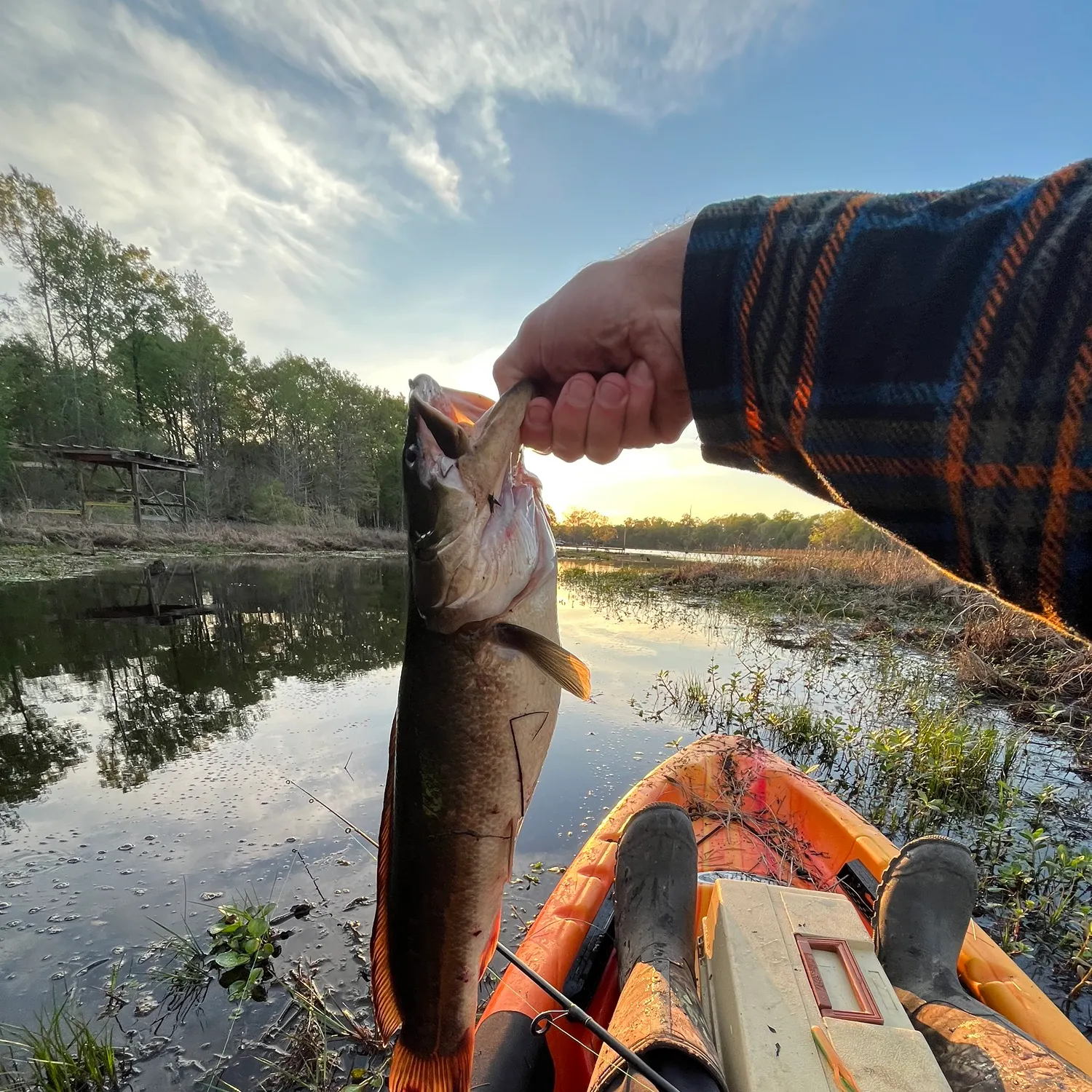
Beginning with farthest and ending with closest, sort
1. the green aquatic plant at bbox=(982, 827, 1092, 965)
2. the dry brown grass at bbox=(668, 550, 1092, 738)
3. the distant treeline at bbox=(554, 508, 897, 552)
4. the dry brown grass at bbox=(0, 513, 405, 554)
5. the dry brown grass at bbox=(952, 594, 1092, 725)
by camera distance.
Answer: the distant treeline at bbox=(554, 508, 897, 552)
the dry brown grass at bbox=(0, 513, 405, 554)
the dry brown grass at bbox=(668, 550, 1092, 738)
the dry brown grass at bbox=(952, 594, 1092, 725)
the green aquatic plant at bbox=(982, 827, 1092, 965)

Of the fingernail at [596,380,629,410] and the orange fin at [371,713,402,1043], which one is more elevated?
the fingernail at [596,380,629,410]

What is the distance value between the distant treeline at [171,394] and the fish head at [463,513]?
32.1 meters

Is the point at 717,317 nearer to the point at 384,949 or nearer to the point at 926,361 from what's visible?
the point at 926,361

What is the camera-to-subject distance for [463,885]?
1683 millimetres

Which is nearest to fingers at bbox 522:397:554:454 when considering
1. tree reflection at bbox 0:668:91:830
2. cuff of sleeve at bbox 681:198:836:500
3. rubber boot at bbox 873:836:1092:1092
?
cuff of sleeve at bbox 681:198:836:500

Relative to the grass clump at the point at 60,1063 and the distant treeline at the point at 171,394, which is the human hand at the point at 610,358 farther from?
the distant treeline at the point at 171,394

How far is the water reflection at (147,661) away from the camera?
6.48 meters

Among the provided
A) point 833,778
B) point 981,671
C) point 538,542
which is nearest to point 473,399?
point 538,542

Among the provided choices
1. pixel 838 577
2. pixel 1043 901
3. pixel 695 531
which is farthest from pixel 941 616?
pixel 695 531

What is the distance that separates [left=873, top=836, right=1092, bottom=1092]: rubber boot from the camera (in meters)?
1.99

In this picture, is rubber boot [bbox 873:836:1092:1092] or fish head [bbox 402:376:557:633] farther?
rubber boot [bbox 873:836:1092:1092]

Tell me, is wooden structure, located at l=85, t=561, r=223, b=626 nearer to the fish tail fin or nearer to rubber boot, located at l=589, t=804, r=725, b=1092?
rubber boot, located at l=589, t=804, r=725, b=1092

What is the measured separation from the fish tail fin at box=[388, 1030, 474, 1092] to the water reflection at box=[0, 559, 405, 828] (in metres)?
5.45

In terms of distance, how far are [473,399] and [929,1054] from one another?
2.46 m
